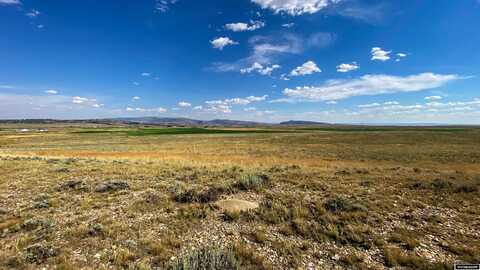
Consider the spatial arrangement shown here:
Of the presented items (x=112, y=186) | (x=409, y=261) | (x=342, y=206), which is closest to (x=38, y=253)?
(x=112, y=186)

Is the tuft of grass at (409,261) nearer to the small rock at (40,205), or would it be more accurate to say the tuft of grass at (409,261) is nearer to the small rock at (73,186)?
the small rock at (40,205)

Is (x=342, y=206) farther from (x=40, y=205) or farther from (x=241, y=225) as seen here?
(x=40, y=205)

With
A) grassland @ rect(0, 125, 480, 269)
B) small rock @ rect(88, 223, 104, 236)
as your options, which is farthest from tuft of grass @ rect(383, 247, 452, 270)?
small rock @ rect(88, 223, 104, 236)

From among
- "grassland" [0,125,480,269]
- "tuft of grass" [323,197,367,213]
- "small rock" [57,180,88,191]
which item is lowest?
"small rock" [57,180,88,191]

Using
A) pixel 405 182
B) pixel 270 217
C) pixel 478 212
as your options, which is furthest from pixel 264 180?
pixel 478 212

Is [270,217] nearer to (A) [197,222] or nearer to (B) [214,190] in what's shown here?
(A) [197,222]

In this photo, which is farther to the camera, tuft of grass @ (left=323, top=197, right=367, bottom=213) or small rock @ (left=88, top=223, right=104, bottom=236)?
tuft of grass @ (left=323, top=197, right=367, bottom=213)

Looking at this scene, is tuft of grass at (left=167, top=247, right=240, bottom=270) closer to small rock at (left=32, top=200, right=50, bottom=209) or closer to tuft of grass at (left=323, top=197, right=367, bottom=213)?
tuft of grass at (left=323, top=197, right=367, bottom=213)

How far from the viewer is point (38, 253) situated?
17.2 ft

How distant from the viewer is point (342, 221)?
7.20 meters

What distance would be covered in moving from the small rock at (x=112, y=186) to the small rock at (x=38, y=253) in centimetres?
534

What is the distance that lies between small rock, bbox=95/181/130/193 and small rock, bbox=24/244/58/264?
17.5ft

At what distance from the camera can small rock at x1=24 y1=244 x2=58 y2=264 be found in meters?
5.05

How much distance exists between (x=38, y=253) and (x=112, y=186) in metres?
6.04
